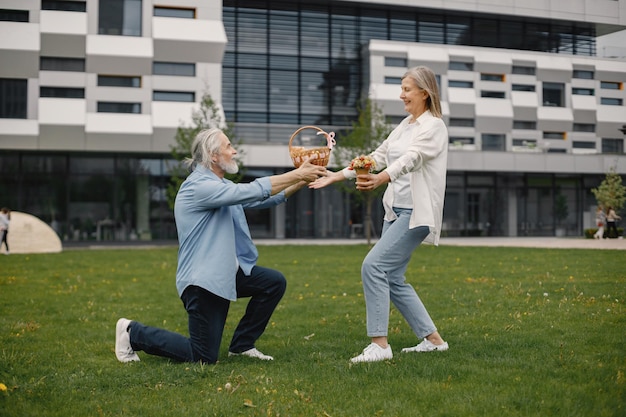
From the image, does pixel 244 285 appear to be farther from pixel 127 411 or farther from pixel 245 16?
pixel 245 16

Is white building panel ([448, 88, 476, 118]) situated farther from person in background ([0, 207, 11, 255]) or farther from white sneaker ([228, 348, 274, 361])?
white sneaker ([228, 348, 274, 361])

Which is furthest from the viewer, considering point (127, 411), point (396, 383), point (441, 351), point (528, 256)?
point (528, 256)

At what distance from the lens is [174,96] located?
3262 cm

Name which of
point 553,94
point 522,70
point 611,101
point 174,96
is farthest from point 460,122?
point 611,101

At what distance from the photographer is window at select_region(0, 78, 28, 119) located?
30.7m

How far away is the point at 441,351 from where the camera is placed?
599 centimetres

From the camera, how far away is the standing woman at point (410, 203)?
224 inches

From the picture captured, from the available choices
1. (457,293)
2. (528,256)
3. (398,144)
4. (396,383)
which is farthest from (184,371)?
(528,256)

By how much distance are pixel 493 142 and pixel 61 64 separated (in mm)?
23146

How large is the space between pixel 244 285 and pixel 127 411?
188 centimetres

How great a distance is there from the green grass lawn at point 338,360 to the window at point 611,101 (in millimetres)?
2817

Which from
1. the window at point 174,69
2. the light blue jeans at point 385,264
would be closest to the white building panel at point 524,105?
the window at point 174,69

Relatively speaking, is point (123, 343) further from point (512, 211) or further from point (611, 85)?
point (512, 211)

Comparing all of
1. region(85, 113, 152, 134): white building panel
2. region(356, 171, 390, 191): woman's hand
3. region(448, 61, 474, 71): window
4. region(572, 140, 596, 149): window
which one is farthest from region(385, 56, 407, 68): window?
region(356, 171, 390, 191): woman's hand
